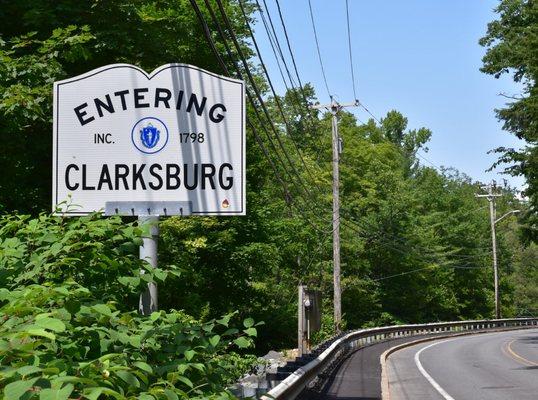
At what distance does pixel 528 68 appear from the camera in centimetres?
3259

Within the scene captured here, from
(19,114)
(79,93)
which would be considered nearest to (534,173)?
(19,114)

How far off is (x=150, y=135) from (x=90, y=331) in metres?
2.77

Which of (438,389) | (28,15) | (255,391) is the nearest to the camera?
(255,391)

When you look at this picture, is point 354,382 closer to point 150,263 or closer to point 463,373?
point 463,373

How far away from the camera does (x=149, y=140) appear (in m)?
6.06

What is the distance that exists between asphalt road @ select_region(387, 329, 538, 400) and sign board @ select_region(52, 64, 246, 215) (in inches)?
435

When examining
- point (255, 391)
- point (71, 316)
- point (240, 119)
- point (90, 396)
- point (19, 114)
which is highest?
point (19, 114)

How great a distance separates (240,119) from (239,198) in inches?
24.9

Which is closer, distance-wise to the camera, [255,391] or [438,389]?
[255,391]

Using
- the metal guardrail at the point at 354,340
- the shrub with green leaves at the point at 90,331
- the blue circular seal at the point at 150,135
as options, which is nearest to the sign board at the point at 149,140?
the blue circular seal at the point at 150,135

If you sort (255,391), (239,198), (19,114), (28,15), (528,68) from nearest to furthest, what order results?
(239,198), (255,391), (19,114), (28,15), (528,68)

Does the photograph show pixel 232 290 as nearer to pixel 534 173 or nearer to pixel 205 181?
pixel 534 173

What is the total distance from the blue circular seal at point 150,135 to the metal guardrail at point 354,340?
212 cm

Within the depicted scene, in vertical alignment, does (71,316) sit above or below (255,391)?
above
